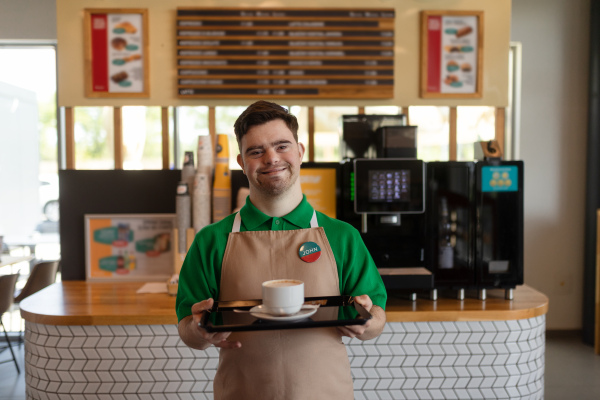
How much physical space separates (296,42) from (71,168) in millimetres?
1619

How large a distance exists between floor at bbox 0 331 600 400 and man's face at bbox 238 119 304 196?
10.0ft

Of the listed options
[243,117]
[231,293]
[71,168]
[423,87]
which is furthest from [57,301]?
[423,87]

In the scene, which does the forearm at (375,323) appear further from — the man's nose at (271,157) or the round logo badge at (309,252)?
the man's nose at (271,157)

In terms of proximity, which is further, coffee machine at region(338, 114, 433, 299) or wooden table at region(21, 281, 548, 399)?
coffee machine at region(338, 114, 433, 299)

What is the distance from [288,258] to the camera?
1418mm

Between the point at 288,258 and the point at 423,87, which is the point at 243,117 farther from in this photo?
the point at 423,87

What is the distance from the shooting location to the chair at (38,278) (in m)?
3.91

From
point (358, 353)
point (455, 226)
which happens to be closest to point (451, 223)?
point (455, 226)

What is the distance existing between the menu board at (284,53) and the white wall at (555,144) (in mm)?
2136

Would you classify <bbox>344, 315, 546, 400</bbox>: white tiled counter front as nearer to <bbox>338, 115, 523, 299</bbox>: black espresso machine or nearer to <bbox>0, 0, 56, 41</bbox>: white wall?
<bbox>338, 115, 523, 299</bbox>: black espresso machine

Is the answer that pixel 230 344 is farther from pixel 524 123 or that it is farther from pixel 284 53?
pixel 524 123

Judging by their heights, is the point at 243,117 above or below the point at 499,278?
above

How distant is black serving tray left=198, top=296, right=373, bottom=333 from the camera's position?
1187 mm

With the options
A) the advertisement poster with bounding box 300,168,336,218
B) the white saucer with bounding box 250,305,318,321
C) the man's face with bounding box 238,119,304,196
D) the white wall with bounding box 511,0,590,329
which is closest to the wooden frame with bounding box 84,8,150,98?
the advertisement poster with bounding box 300,168,336,218
